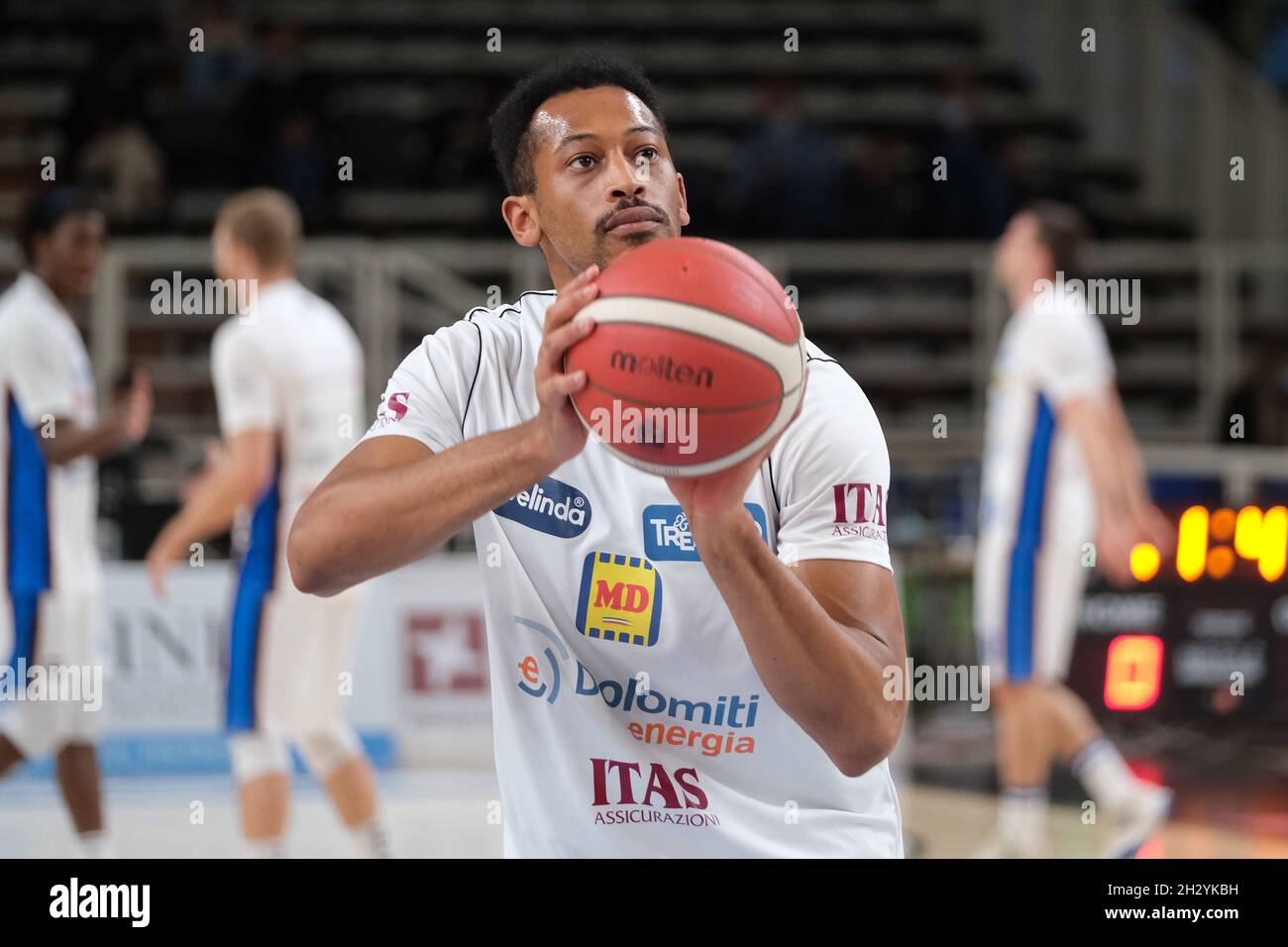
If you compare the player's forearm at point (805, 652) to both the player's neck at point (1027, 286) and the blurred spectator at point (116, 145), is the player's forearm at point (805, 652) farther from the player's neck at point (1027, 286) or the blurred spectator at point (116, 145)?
the blurred spectator at point (116, 145)

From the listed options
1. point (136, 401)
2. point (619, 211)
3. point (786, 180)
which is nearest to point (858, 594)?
point (619, 211)

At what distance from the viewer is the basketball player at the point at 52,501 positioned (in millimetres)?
5719

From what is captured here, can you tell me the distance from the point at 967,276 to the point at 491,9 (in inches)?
189

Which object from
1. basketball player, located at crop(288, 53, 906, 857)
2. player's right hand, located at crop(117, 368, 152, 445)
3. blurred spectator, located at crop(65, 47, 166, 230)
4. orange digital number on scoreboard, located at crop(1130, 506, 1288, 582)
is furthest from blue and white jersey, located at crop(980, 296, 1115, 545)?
blurred spectator, located at crop(65, 47, 166, 230)

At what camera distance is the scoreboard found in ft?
26.7

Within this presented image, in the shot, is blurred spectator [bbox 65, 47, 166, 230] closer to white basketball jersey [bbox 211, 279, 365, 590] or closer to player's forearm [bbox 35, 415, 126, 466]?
white basketball jersey [bbox 211, 279, 365, 590]

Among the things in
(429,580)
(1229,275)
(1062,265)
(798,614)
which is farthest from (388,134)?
(798,614)

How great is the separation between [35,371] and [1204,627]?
17.1ft

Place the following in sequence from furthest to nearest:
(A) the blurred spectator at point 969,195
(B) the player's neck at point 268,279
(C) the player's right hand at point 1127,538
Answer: (A) the blurred spectator at point 969,195 < (C) the player's right hand at point 1127,538 < (B) the player's neck at point 268,279

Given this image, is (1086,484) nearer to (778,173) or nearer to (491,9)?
(778,173)

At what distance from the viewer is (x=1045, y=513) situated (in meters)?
7.28

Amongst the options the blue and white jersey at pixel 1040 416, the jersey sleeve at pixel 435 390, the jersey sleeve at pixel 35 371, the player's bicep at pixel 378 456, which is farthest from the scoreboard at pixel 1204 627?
the player's bicep at pixel 378 456

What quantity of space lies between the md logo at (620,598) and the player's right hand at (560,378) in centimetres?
46

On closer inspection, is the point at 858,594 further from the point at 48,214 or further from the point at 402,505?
the point at 48,214
